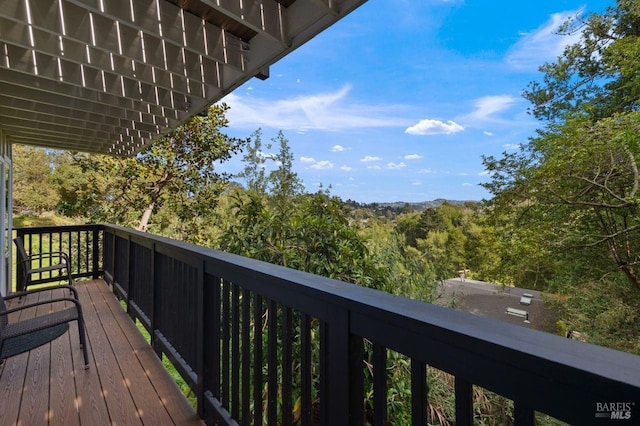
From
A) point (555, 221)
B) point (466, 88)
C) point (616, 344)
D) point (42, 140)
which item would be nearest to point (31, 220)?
point (42, 140)

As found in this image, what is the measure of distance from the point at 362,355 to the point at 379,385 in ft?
0.33

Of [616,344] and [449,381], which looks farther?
[616,344]

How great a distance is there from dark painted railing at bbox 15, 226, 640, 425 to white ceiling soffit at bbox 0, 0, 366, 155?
146cm

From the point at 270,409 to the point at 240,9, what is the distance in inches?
85.1

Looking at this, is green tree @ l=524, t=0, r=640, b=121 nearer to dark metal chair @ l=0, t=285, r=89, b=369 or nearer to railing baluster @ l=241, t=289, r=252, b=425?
railing baluster @ l=241, t=289, r=252, b=425

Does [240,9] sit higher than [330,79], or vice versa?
[330,79]

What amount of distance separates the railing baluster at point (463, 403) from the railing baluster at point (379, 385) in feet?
0.74

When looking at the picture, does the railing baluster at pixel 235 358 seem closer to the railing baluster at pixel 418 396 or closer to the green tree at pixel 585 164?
the railing baluster at pixel 418 396

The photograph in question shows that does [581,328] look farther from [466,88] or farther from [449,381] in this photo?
[466,88]

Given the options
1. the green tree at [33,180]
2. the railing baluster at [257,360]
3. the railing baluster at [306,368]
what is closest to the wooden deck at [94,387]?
the railing baluster at [257,360]

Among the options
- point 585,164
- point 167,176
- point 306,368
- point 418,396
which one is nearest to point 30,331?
point 306,368

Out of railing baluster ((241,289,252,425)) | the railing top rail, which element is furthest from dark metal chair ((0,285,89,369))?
the railing top rail

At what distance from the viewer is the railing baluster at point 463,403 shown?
73cm

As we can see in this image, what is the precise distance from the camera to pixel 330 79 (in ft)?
100
